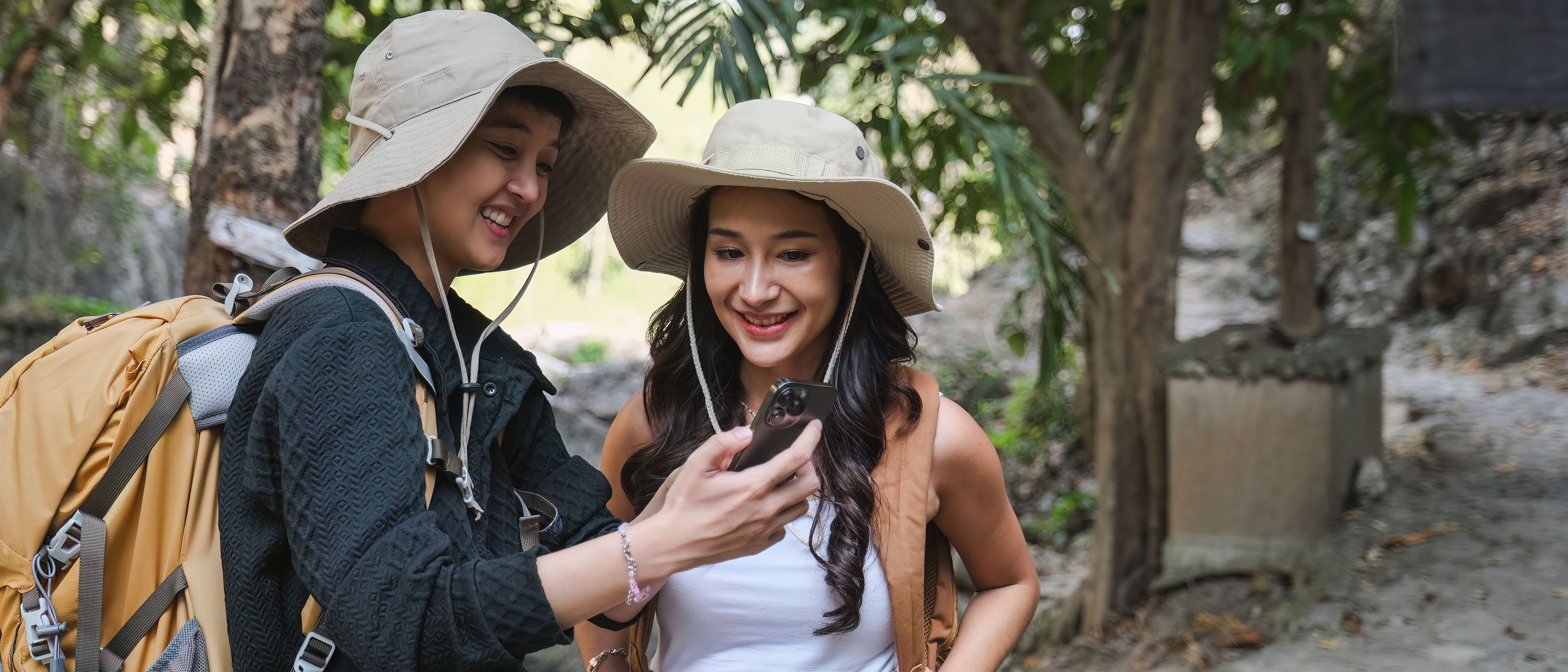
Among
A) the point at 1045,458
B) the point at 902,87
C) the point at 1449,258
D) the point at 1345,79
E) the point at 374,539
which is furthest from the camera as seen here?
the point at 1449,258

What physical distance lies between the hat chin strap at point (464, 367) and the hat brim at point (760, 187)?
39 centimetres

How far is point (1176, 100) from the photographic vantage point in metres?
4.75

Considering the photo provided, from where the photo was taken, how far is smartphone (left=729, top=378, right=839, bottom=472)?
1.17 meters

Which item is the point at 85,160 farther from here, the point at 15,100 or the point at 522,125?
the point at 522,125

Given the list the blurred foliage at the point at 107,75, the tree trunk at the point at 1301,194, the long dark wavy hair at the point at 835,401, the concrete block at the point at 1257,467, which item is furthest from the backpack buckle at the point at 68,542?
the tree trunk at the point at 1301,194

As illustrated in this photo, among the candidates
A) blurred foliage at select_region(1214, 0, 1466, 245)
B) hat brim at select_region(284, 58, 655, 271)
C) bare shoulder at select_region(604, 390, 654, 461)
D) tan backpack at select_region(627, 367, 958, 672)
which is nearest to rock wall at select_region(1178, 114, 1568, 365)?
blurred foliage at select_region(1214, 0, 1466, 245)

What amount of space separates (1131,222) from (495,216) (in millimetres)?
4183

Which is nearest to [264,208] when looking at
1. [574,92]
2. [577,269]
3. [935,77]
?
[574,92]

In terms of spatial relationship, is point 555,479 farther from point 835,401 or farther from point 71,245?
point 71,245

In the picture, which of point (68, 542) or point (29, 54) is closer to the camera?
point (68, 542)

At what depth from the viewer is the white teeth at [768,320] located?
65.1 inches

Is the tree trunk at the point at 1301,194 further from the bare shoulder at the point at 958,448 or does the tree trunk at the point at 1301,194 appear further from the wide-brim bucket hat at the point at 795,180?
the wide-brim bucket hat at the point at 795,180

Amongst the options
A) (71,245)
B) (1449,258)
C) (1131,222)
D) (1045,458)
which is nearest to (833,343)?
(1131,222)

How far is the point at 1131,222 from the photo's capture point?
196 inches
